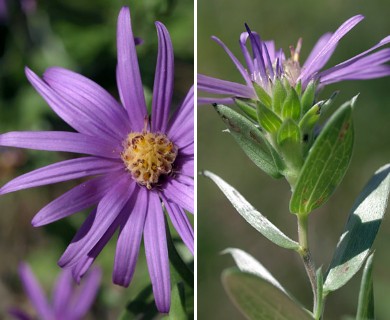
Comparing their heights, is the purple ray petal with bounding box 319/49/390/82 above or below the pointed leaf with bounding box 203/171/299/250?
above

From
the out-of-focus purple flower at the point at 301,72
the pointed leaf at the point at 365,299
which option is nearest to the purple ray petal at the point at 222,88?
the out-of-focus purple flower at the point at 301,72

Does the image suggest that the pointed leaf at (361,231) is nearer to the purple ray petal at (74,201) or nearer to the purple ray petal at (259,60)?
the purple ray petal at (259,60)

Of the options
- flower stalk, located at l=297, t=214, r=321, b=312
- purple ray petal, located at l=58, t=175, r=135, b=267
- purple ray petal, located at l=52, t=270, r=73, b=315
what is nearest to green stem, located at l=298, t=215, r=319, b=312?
flower stalk, located at l=297, t=214, r=321, b=312

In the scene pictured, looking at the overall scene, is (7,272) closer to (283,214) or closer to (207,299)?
(207,299)

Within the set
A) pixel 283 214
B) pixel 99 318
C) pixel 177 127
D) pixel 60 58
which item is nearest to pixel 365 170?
pixel 283 214

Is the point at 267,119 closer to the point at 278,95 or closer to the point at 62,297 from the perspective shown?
the point at 278,95

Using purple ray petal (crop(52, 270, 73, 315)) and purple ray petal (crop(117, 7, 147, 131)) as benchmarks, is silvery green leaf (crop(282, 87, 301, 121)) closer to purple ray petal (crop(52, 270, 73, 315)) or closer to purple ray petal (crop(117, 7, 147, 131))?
purple ray petal (crop(117, 7, 147, 131))

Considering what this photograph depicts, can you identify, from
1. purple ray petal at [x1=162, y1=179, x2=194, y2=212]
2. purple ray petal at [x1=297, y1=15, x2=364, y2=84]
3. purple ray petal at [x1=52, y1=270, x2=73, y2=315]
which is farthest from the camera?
purple ray petal at [x1=52, y1=270, x2=73, y2=315]
